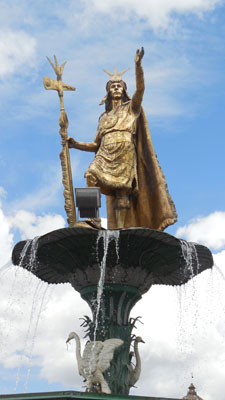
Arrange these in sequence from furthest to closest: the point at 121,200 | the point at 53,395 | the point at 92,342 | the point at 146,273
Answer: the point at 121,200 < the point at 146,273 < the point at 92,342 < the point at 53,395

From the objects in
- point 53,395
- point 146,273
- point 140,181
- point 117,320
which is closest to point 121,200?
point 140,181

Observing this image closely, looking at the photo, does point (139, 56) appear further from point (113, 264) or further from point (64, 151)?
point (113, 264)

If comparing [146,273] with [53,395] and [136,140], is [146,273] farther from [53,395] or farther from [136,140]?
[53,395]

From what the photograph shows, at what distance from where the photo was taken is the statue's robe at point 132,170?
43.5ft

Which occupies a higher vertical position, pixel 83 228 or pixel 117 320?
A: pixel 83 228

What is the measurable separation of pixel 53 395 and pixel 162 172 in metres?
6.29

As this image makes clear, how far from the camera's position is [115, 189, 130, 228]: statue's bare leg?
1338cm

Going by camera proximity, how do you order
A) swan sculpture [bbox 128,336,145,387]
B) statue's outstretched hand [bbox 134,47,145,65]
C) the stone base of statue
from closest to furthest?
the stone base of statue, swan sculpture [bbox 128,336,145,387], statue's outstretched hand [bbox 134,47,145,65]

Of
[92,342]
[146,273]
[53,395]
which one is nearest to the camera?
[53,395]

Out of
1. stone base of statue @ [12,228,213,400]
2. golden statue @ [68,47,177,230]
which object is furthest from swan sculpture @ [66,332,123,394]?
golden statue @ [68,47,177,230]

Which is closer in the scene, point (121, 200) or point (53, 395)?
point (53, 395)

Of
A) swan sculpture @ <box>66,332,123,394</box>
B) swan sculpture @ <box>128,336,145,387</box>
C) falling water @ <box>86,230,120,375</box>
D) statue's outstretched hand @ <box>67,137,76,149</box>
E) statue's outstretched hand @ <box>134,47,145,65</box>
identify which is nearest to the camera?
swan sculpture @ <box>66,332,123,394</box>

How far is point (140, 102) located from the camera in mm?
13891

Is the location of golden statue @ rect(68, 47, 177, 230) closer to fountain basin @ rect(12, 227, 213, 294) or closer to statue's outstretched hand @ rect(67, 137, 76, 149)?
statue's outstretched hand @ rect(67, 137, 76, 149)
